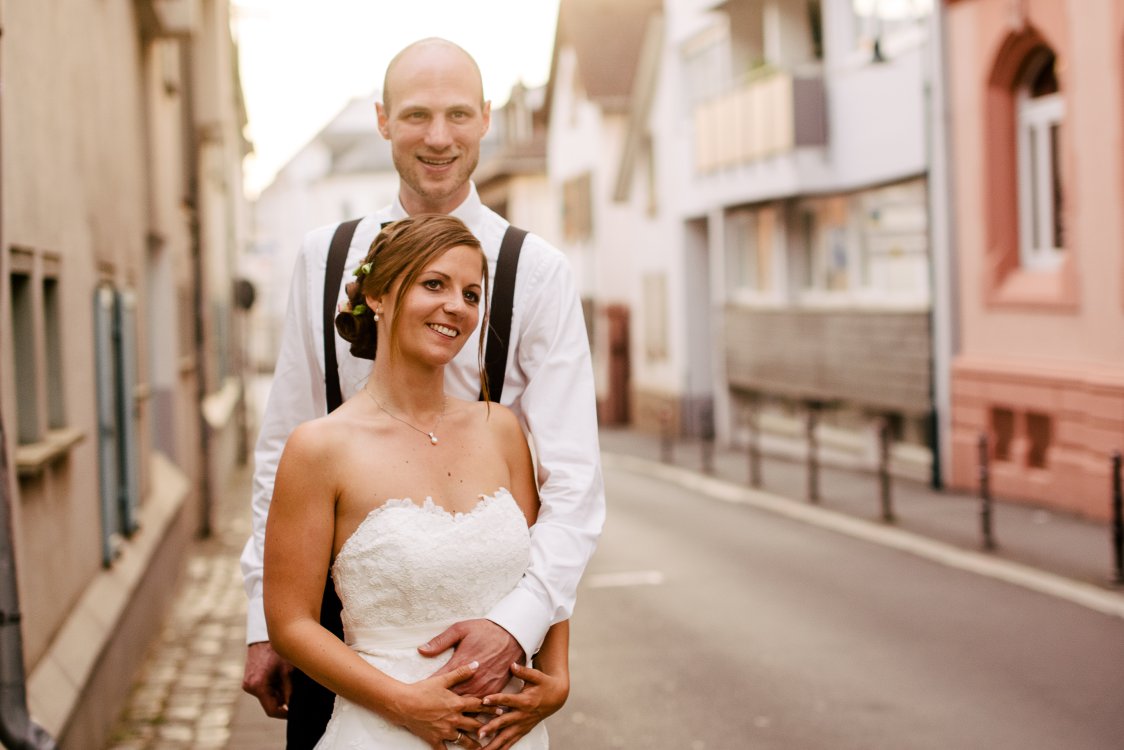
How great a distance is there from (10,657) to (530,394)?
2704 millimetres

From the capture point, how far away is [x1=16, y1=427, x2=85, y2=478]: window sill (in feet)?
20.5

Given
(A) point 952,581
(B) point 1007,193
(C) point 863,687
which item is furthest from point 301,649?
(B) point 1007,193

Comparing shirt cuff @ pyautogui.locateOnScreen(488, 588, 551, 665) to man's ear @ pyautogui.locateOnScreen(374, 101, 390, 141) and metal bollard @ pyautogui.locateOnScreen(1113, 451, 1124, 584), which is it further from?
metal bollard @ pyautogui.locateOnScreen(1113, 451, 1124, 584)

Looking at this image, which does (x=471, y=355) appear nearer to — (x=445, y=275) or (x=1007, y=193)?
(x=445, y=275)

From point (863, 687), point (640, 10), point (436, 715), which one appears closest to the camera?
point (436, 715)

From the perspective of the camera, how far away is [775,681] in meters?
8.20

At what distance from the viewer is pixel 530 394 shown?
3.10m

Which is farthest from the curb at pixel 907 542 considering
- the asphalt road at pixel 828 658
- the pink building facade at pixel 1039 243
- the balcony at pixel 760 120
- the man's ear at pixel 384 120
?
the man's ear at pixel 384 120

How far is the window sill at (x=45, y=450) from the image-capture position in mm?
6242

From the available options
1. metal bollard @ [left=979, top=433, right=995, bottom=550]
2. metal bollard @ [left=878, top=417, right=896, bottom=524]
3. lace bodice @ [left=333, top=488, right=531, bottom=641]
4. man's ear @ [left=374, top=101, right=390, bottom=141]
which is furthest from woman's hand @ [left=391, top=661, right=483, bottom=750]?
metal bollard @ [left=878, top=417, right=896, bottom=524]

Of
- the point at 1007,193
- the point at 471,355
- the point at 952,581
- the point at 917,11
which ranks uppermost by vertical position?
the point at 917,11

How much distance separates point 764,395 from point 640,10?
16.8 metres

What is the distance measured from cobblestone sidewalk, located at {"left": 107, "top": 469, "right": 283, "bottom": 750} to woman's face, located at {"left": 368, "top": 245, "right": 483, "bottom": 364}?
15.3ft

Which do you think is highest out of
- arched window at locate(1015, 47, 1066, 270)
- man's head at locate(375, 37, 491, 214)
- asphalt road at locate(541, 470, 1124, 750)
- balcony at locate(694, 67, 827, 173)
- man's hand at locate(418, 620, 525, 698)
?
balcony at locate(694, 67, 827, 173)
